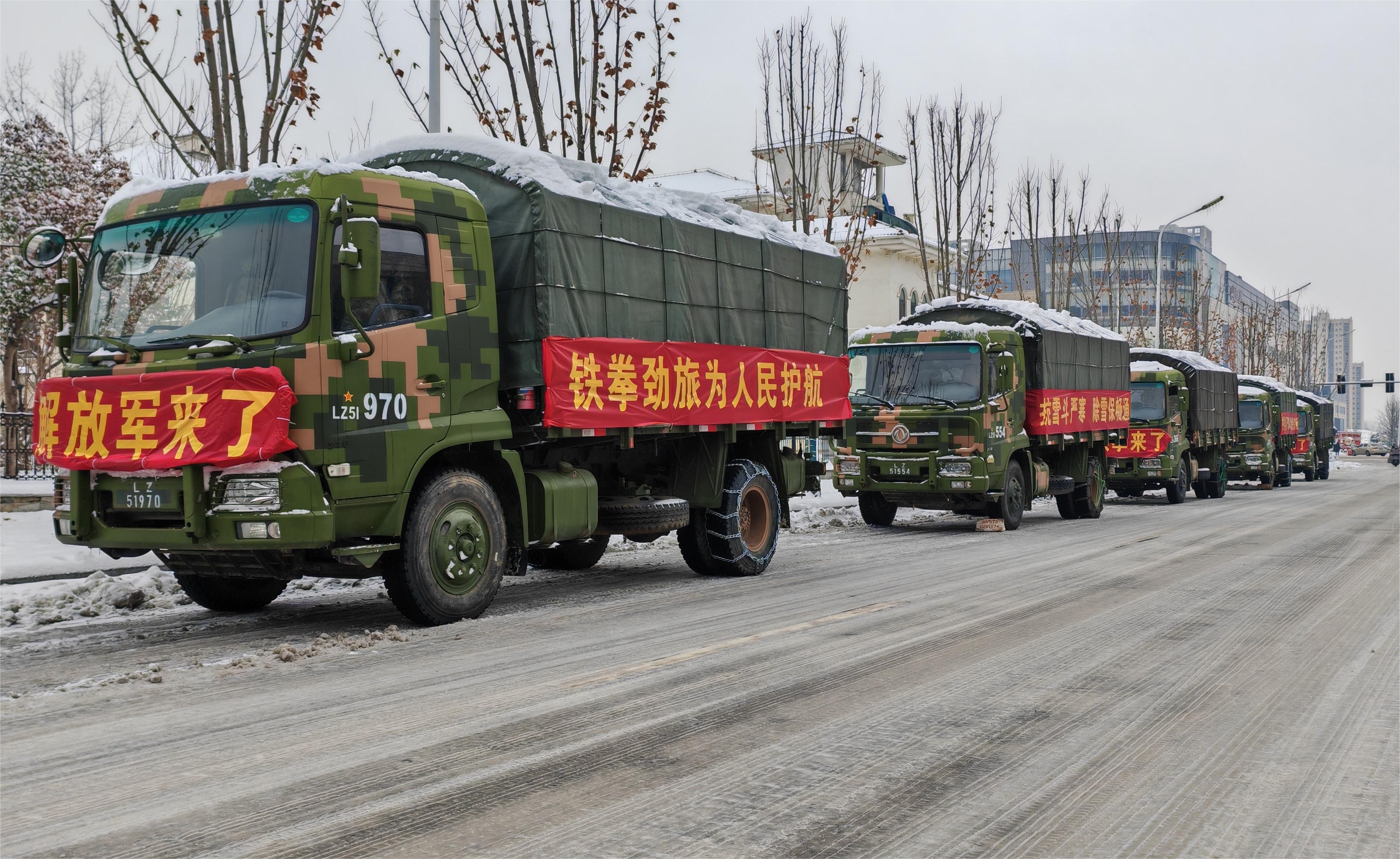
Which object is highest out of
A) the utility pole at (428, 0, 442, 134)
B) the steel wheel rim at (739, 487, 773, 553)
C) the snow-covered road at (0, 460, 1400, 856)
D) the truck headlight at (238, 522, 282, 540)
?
the utility pole at (428, 0, 442, 134)

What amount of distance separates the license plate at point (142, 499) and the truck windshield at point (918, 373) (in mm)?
11954

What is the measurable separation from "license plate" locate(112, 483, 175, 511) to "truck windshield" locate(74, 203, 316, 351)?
3.10 feet

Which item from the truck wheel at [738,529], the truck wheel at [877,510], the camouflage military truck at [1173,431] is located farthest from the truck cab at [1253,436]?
the truck wheel at [738,529]

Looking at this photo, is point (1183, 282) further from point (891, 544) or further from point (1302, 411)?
point (891, 544)

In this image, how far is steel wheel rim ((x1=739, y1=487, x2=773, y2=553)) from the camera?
1230 cm

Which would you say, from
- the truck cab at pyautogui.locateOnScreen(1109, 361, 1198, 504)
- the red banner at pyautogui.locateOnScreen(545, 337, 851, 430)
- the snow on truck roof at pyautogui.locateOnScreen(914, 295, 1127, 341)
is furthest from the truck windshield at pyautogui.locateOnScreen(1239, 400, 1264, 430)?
the red banner at pyautogui.locateOnScreen(545, 337, 851, 430)

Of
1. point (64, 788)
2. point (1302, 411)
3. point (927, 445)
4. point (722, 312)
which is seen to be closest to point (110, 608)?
point (64, 788)

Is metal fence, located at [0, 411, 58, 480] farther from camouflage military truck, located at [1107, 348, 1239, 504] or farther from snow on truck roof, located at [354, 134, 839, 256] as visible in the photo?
camouflage military truck, located at [1107, 348, 1239, 504]

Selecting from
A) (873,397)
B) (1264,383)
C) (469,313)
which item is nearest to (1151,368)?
Answer: (873,397)

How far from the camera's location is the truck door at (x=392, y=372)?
309 inches

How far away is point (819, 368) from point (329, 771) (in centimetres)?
941

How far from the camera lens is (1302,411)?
143 feet

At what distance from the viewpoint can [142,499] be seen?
7.67m

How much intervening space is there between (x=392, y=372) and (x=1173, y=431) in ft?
73.5
